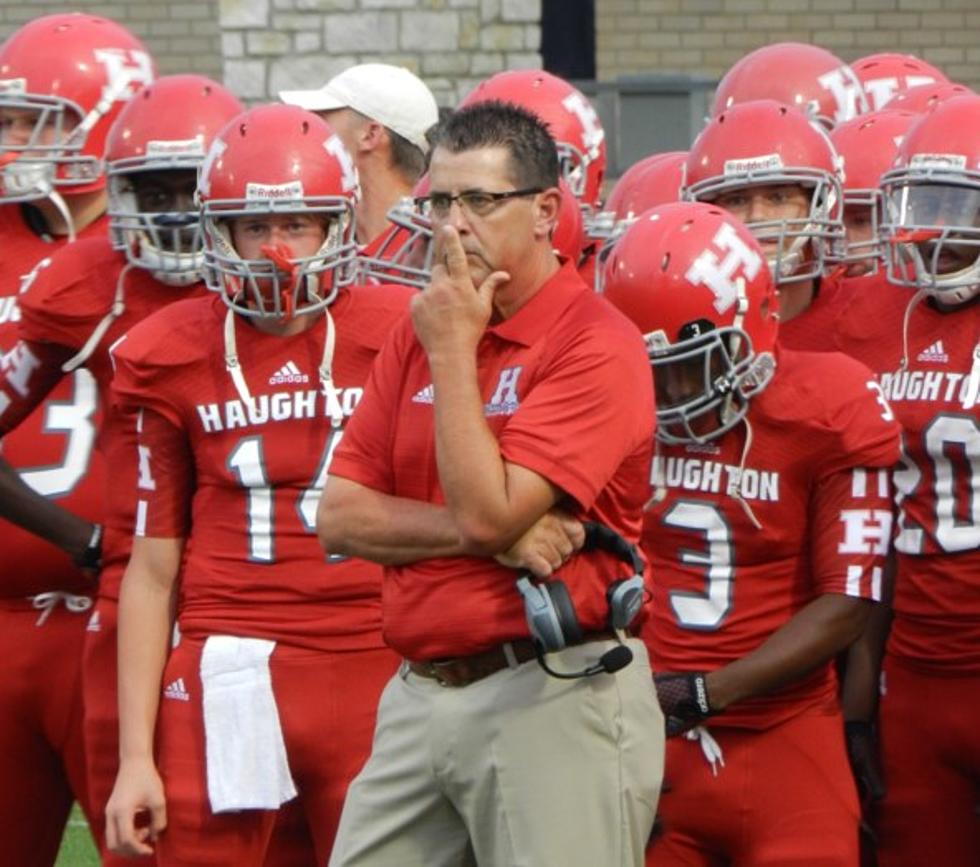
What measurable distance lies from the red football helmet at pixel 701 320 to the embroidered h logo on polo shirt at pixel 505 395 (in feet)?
2.11

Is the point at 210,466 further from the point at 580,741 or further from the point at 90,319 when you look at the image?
the point at 580,741

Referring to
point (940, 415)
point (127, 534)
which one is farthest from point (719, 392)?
point (127, 534)

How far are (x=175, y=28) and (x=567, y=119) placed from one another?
1056cm

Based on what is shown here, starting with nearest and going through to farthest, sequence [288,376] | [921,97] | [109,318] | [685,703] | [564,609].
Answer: [564,609] < [685,703] < [288,376] < [109,318] < [921,97]

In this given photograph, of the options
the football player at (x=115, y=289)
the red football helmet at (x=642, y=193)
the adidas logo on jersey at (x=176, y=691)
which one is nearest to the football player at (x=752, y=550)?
the adidas logo on jersey at (x=176, y=691)

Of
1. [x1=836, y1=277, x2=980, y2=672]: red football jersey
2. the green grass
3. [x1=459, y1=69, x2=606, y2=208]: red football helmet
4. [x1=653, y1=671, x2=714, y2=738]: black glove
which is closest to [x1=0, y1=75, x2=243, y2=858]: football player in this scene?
[x1=459, y1=69, x2=606, y2=208]: red football helmet

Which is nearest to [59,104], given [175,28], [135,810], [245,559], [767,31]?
[245,559]

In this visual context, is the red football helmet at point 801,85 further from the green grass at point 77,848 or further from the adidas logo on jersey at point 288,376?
the green grass at point 77,848

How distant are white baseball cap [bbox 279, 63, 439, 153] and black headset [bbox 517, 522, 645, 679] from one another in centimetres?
278

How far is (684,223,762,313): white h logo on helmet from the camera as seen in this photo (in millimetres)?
4703

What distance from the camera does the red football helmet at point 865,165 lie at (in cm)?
601

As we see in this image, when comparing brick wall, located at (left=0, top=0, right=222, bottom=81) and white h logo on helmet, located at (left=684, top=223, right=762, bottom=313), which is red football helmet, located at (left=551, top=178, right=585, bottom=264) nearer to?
white h logo on helmet, located at (left=684, top=223, right=762, bottom=313)

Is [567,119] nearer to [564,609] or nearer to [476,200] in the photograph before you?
[476,200]

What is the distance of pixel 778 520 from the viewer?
185 inches
